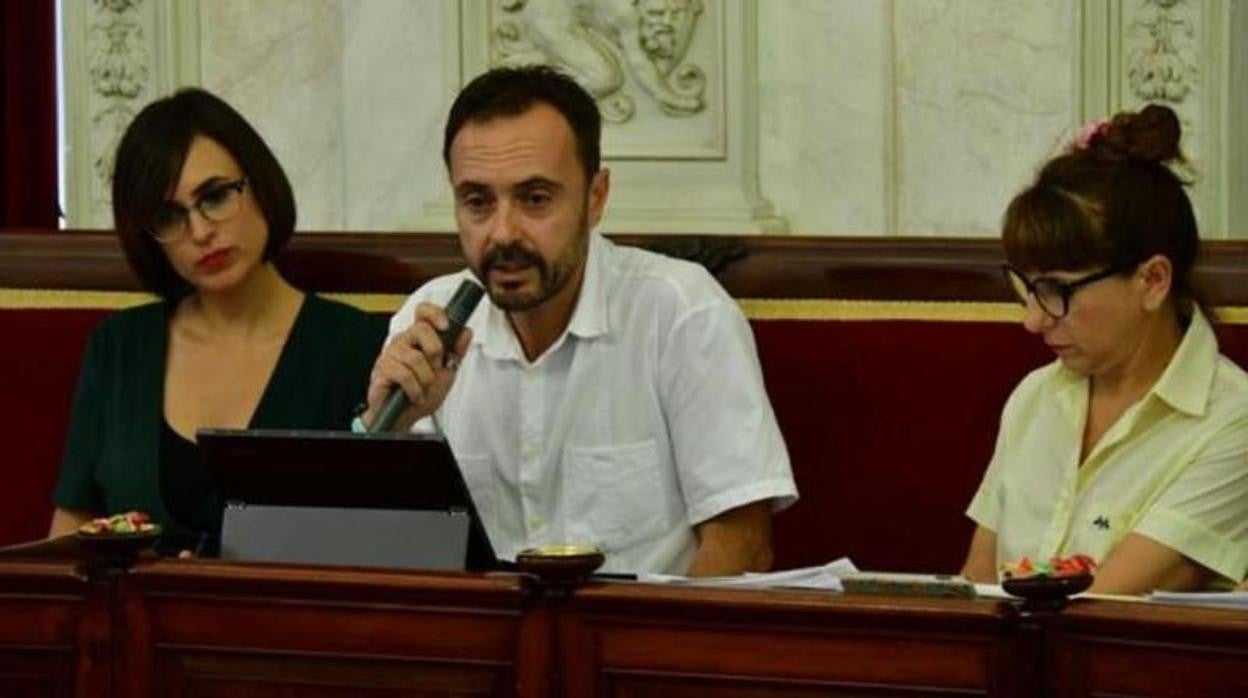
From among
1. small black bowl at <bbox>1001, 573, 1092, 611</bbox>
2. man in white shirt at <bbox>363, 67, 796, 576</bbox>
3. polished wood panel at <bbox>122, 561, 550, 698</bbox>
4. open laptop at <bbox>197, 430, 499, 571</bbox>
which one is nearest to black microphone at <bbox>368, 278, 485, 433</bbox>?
man in white shirt at <bbox>363, 67, 796, 576</bbox>

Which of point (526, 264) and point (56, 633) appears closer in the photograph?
point (56, 633)

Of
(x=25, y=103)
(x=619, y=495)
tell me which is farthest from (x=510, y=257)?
(x=25, y=103)

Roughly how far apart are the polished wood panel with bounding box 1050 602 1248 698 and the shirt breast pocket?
1020mm

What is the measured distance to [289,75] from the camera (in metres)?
5.45

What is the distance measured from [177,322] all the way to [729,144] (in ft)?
5.45

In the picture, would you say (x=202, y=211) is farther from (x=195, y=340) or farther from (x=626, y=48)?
(x=626, y=48)

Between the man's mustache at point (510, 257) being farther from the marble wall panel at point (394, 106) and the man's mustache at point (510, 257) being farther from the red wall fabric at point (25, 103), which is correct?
the red wall fabric at point (25, 103)

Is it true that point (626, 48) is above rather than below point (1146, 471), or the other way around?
above

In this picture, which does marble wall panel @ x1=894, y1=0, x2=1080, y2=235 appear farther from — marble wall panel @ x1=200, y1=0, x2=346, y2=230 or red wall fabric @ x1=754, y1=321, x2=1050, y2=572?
red wall fabric @ x1=754, y1=321, x2=1050, y2=572

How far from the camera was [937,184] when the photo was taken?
507cm

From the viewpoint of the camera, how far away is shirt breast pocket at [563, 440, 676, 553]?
11.0 ft

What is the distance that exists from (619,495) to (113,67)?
→ 246cm

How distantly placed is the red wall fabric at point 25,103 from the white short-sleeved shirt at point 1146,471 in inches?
119

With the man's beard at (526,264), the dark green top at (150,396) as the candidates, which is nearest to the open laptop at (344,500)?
the man's beard at (526,264)
